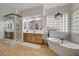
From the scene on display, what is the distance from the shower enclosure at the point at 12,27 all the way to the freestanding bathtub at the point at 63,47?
2.32 ft

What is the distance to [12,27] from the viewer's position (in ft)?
9.93

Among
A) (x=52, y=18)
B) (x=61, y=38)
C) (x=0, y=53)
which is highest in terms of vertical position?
(x=52, y=18)

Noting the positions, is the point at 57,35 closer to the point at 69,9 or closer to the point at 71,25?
the point at 71,25

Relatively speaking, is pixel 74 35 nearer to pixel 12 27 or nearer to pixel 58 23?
pixel 58 23

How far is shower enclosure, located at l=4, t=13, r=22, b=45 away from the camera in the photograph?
9.87ft

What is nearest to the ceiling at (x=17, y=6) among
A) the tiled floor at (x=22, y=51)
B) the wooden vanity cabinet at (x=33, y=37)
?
the wooden vanity cabinet at (x=33, y=37)

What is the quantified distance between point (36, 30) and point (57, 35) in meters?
0.49

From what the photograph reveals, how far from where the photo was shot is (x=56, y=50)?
2.92 m

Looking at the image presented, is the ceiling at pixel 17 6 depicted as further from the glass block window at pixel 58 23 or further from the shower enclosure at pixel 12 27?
the glass block window at pixel 58 23

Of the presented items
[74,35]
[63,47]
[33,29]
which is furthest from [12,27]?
[74,35]

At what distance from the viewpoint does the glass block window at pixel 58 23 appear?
2.93 meters

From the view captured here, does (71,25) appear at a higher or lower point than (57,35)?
higher

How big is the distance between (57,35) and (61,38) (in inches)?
4.4

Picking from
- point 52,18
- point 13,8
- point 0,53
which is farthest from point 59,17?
point 0,53
